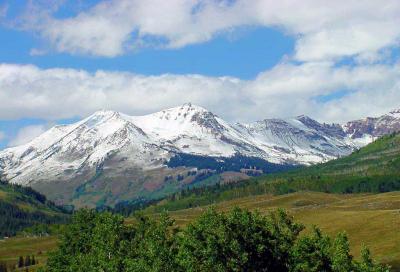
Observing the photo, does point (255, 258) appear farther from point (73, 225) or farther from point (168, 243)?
point (73, 225)

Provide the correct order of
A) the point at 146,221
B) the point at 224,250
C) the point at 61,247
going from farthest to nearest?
the point at 61,247 < the point at 146,221 < the point at 224,250

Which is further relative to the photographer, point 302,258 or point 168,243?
point 168,243

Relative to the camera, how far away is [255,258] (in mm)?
100312

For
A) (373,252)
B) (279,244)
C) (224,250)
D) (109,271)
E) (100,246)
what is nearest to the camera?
(224,250)

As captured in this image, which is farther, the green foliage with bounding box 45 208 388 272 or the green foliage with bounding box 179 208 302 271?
the green foliage with bounding box 179 208 302 271

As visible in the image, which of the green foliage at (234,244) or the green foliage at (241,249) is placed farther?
the green foliage at (234,244)

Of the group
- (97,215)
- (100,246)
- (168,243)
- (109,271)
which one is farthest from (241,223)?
(97,215)

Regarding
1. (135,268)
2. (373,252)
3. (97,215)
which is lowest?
(373,252)

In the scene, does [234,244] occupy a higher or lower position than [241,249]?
higher

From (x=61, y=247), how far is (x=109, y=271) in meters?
44.3

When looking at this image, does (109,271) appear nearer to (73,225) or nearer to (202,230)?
(202,230)

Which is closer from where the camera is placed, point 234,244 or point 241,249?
point 234,244

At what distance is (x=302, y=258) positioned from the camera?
323 feet

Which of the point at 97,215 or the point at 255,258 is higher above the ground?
the point at 97,215
